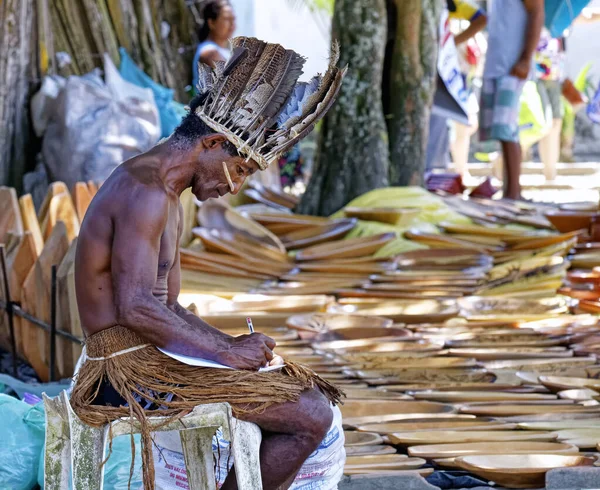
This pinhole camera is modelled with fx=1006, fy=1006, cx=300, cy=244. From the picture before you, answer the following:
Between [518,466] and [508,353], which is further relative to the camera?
[508,353]

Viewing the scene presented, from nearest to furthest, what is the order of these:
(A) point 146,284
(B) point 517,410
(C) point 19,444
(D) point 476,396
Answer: (A) point 146,284 → (C) point 19,444 → (B) point 517,410 → (D) point 476,396

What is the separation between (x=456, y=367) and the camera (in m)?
3.77

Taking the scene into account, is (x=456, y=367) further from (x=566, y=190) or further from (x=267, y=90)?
(x=566, y=190)

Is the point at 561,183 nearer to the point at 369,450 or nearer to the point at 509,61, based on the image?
the point at 509,61

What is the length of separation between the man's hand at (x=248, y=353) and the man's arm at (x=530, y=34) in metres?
5.72

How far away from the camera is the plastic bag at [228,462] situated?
2.36m

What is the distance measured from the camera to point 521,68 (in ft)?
24.8

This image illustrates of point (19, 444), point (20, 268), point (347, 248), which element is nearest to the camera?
point (19, 444)

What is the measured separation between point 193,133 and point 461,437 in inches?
51.7

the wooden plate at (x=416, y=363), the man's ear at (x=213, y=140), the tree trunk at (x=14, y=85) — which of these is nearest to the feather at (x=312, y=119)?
the man's ear at (x=213, y=140)

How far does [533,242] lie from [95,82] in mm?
3104

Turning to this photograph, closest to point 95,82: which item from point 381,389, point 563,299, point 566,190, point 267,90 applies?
point 563,299

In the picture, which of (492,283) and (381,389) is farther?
(492,283)

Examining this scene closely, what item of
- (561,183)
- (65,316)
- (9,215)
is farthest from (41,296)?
(561,183)
